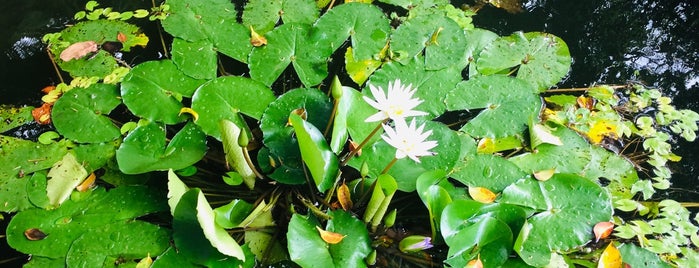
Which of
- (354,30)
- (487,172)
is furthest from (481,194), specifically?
(354,30)

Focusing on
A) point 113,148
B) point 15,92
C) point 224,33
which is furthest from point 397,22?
point 15,92

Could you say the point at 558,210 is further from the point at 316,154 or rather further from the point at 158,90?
the point at 158,90

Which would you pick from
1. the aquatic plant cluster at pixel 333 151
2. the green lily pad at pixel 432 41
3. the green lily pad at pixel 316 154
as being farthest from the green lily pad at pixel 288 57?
the green lily pad at pixel 316 154

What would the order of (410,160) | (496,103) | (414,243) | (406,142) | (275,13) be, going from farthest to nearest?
(275,13) → (496,103) → (410,160) → (414,243) → (406,142)

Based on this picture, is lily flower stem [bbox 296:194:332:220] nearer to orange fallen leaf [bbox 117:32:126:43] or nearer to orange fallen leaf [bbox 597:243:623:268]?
orange fallen leaf [bbox 597:243:623:268]

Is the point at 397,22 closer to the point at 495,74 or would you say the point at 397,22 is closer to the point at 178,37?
the point at 495,74

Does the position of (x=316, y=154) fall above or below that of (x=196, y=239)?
above
